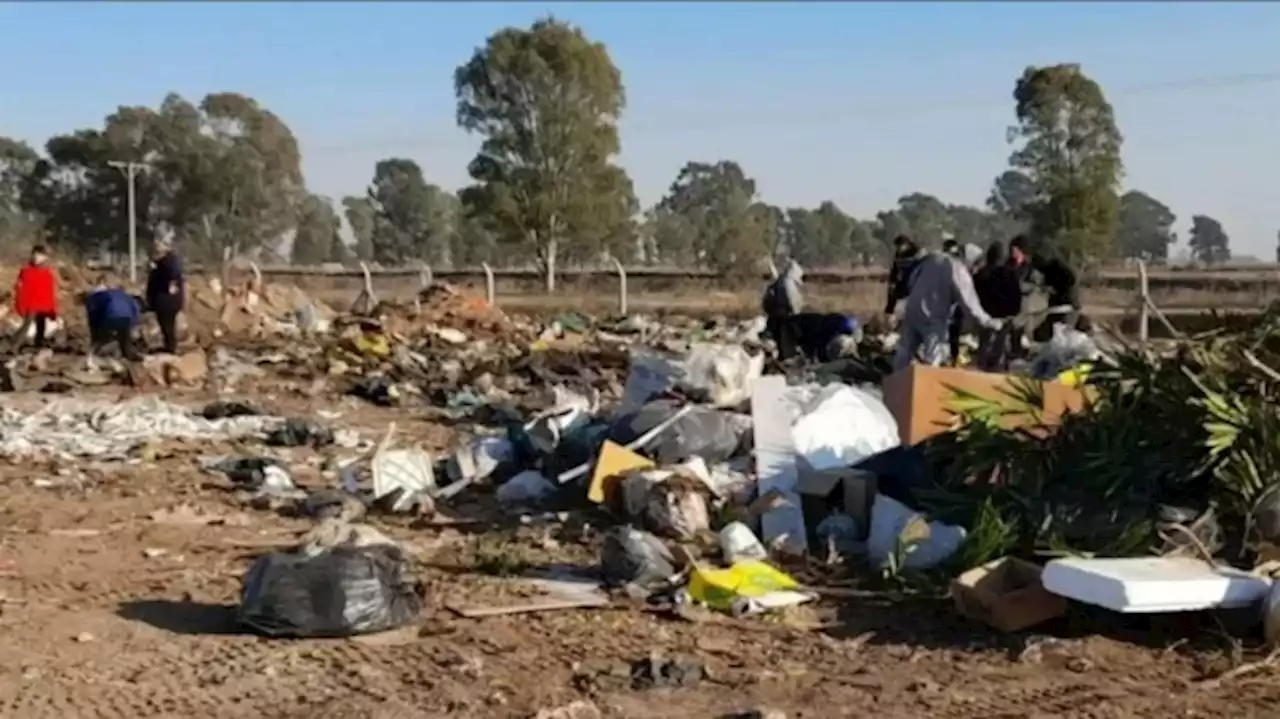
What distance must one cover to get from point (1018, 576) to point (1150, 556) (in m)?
0.69

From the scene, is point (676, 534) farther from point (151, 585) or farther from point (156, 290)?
point (156, 290)

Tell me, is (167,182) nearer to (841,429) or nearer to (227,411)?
(227,411)

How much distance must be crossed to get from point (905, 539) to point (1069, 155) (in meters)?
29.8

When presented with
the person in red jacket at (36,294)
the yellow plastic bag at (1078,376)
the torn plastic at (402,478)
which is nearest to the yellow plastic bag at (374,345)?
Result: the person in red jacket at (36,294)

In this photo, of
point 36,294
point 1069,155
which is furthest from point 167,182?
point 36,294

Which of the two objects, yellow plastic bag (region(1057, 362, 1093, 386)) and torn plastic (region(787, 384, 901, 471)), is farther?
torn plastic (region(787, 384, 901, 471))

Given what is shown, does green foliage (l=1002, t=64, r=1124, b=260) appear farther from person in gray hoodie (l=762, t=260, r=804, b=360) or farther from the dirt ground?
the dirt ground

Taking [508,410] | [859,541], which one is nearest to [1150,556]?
[859,541]

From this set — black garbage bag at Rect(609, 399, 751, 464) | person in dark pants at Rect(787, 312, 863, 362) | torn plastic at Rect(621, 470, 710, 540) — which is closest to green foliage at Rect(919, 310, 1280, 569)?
torn plastic at Rect(621, 470, 710, 540)

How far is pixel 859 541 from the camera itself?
8.14 m

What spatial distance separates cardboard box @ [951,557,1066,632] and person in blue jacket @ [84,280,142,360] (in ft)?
41.1

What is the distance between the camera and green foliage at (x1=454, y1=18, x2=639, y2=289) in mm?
44406

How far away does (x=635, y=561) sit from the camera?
7.30 metres

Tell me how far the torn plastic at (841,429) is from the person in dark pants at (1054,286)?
19.2 feet
